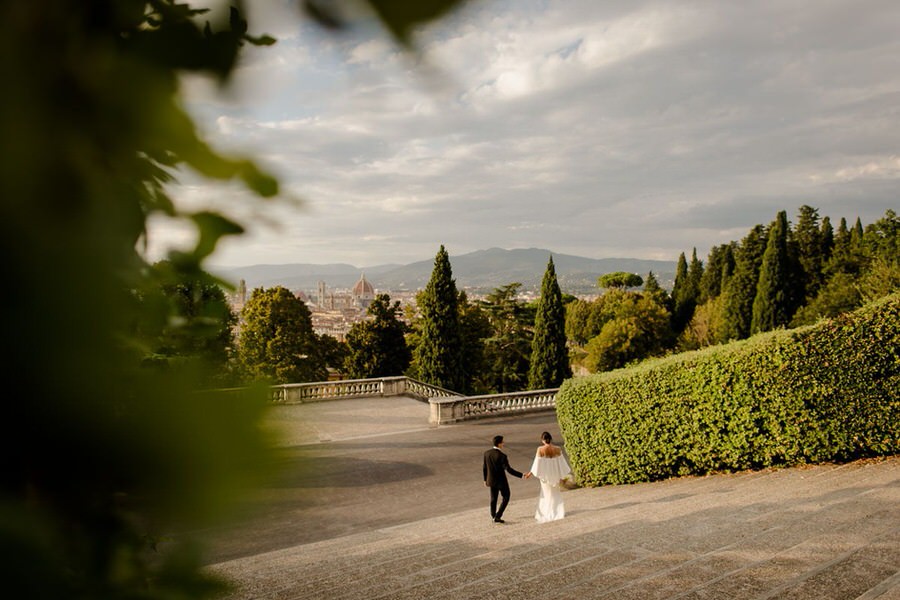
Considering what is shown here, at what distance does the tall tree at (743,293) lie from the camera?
1768 inches

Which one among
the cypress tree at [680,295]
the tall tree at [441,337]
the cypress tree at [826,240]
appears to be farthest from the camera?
the cypress tree at [680,295]

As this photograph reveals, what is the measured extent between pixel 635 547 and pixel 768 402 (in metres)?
5.02

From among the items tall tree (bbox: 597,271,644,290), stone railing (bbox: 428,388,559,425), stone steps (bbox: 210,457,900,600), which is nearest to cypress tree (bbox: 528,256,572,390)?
stone railing (bbox: 428,388,559,425)

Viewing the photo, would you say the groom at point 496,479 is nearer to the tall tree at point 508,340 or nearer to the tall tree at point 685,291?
the tall tree at point 508,340

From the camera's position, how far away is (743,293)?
148ft

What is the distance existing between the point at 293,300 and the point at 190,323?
1334 inches

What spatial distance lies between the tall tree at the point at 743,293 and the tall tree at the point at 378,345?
24.5 metres

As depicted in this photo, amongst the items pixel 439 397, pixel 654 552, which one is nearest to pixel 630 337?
pixel 439 397

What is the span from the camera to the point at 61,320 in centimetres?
42

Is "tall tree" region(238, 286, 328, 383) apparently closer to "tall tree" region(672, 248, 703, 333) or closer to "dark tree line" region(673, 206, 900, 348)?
"dark tree line" region(673, 206, 900, 348)

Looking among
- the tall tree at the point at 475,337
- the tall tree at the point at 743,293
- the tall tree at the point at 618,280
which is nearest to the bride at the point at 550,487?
the tall tree at the point at 475,337

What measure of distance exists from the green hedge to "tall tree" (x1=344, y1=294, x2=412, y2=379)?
75.7 feet

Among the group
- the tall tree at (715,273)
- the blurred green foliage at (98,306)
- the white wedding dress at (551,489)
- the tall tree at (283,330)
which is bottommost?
the white wedding dress at (551,489)

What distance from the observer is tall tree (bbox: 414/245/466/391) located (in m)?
27.8
